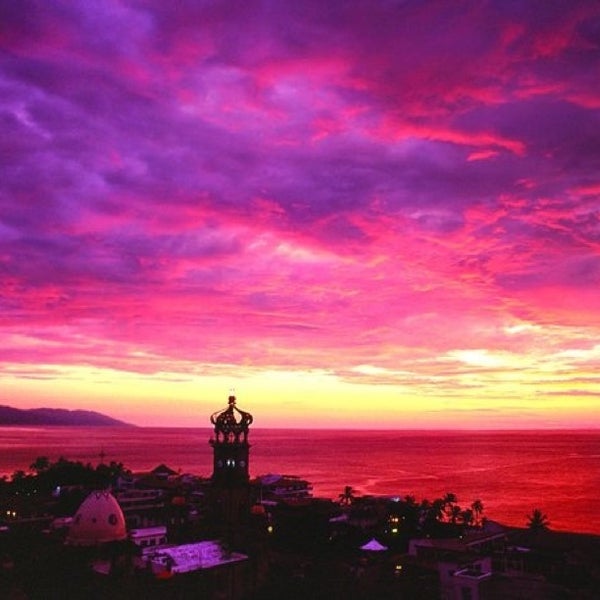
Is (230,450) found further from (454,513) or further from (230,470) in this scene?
(454,513)

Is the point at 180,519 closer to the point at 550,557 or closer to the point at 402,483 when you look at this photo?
the point at 550,557

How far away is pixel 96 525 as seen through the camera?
39875 mm

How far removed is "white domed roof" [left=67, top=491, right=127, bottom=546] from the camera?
39688 millimetres

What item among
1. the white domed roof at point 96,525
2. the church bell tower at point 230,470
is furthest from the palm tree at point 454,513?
the white domed roof at point 96,525

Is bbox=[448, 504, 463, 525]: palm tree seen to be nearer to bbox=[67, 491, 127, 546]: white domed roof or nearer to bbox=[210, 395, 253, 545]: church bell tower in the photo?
bbox=[210, 395, 253, 545]: church bell tower

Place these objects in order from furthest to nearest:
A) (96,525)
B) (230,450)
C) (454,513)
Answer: (454,513) < (230,450) < (96,525)

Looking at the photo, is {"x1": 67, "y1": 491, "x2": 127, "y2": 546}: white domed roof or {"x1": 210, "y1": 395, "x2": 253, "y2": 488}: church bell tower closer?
{"x1": 67, "y1": 491, "x2": 127, "y2": 546}: white domed roof

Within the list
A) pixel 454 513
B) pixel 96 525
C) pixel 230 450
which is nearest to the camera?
pixel 96 525

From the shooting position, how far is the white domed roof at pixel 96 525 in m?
39.7

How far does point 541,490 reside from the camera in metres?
142

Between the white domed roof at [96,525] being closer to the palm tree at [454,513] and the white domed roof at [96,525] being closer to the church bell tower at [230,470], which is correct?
the church bell tower at [230,470]

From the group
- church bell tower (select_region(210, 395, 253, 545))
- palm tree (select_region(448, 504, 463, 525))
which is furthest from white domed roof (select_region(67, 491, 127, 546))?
palm tree (select_region(448, 504, 463, 525))

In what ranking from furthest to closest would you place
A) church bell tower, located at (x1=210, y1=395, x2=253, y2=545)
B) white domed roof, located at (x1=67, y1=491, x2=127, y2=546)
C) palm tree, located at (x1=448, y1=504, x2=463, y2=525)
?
palm tree, located at (x1=448, y1=504, x2=463, y2=525), church bell tower, located at (x1=210, y1=395, x2=253, y2=545), white domed roof, located at (x1=67, y1=491, x2=127, y2=546)

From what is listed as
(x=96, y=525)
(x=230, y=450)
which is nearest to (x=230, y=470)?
(x=230, y=450)
